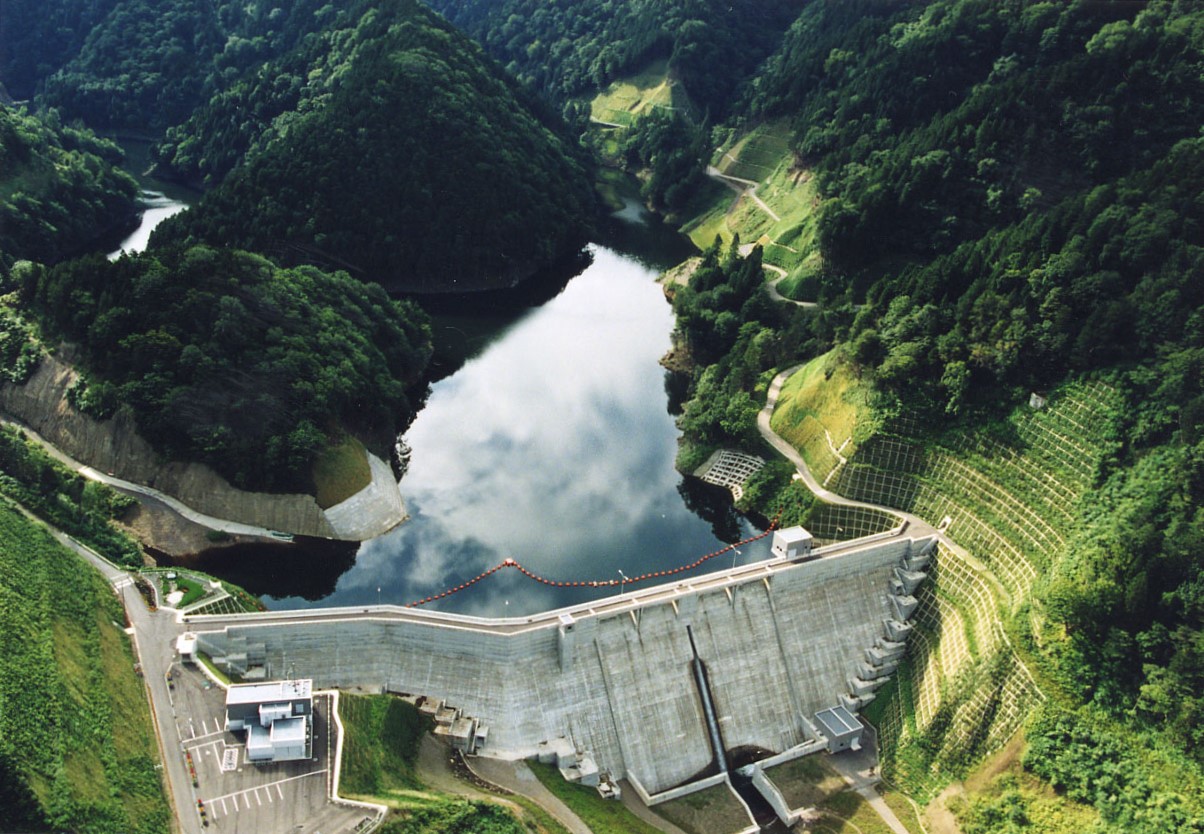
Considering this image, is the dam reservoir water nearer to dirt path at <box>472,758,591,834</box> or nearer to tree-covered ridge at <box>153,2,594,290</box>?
tree-covered ridge at <box>153,2,594,290</box>

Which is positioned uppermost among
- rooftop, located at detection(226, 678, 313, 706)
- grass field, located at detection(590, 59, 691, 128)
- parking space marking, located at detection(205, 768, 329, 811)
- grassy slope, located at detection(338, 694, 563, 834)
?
grass field, located at detection(590, 59, 691, 128)

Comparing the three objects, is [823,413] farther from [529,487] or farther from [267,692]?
[267,692]

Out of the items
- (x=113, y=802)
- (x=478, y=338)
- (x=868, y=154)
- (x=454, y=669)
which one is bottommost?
(x=478, y=338)

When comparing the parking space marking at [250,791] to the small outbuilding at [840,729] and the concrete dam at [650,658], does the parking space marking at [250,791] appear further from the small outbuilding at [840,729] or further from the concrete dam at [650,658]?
the small outbuilding at [840,729]

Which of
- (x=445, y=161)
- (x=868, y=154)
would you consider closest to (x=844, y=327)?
(x=868, y=154)

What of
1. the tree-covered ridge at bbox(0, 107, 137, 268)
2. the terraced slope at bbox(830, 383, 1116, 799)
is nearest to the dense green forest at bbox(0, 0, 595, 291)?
the tree-covered ridge at bbox(0, 107, 137, 268)

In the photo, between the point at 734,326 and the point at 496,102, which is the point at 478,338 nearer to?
the point at 734,326

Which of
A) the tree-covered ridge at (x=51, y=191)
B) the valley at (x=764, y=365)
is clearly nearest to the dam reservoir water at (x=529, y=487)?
the valley at (x=764, y=365)
